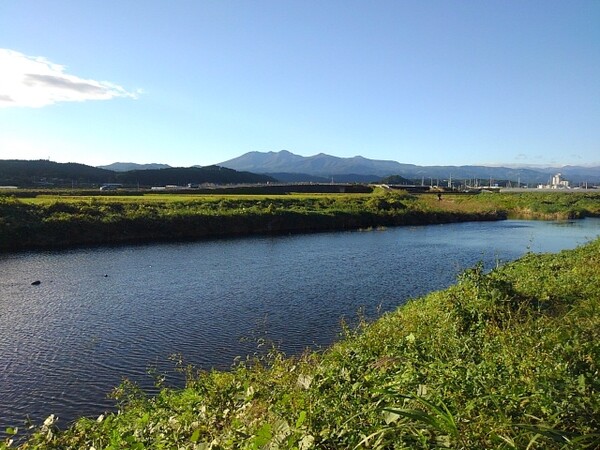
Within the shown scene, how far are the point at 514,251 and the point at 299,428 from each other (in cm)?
3290

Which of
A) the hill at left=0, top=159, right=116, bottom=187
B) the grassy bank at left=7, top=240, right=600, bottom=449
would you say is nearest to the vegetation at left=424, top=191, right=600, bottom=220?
the grassy bank at left=7, top=240, right=600, bottom=449

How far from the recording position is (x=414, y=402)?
→ 466 centimetres

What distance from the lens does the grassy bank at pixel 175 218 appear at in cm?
3653

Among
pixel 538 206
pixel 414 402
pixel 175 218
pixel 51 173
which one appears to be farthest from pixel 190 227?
→ pixel 51 173

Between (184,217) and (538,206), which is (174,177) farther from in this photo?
(184,217)

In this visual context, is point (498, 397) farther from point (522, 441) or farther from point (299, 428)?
point (299, 428)

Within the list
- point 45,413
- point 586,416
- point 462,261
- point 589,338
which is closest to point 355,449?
point 586,416

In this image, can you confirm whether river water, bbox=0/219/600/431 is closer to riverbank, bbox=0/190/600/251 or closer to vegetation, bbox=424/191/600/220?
riverbank, bbox=0/190/600/251

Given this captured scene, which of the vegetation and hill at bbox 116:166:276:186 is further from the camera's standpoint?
hill at bbox 116:166:276:186

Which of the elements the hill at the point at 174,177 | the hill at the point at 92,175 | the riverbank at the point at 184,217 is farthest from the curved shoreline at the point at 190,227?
the hill at the point at 174,177

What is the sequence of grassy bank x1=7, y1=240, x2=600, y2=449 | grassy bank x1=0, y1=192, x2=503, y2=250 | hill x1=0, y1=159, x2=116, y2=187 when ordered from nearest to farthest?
grassy bank x1=7, y1=240, x2=600, y2=449 < grassy bank x1=0, y1=192, x2=503, y2=250 < hill x1=0, y1=159, x2=116, y2=187

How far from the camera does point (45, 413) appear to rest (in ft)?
34.3

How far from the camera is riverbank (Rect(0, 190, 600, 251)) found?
3659 centimetres

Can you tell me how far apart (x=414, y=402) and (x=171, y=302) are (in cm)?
1635
